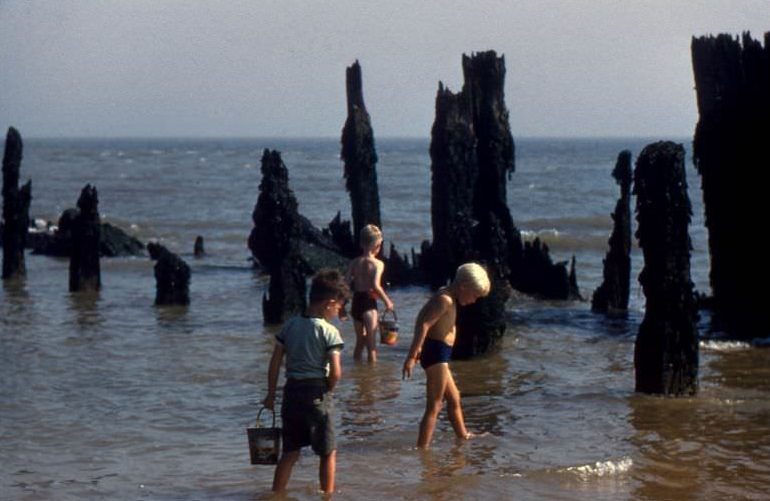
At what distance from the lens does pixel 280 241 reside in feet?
59.4

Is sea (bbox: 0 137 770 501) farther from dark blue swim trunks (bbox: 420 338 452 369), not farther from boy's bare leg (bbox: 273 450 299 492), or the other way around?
dark blue swim trunks (bbox: 420 338 452 369)

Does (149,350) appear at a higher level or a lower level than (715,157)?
lower

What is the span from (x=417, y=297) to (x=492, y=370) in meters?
7.84

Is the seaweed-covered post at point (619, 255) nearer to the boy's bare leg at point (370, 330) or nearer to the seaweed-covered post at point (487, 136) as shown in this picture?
the seaweed-covered post at point (487, 136)

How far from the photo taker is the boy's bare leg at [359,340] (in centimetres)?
1497

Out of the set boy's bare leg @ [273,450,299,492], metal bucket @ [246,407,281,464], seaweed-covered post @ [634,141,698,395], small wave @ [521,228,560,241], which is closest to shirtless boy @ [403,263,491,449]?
boy's bare leg @ [273,450,299,492]

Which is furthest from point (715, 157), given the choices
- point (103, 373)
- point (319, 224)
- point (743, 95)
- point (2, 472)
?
point (319, 224)

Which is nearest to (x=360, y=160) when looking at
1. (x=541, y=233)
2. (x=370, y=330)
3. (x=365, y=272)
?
(x=370, y=330)

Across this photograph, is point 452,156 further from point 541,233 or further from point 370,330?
point 541,233

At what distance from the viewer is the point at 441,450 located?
35.1 ft

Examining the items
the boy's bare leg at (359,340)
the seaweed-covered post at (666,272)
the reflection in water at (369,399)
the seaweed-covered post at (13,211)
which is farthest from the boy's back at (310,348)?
the seaweed-covered post at (13,211)

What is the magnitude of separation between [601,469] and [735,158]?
836cm

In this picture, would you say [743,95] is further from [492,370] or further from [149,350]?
[149,350]

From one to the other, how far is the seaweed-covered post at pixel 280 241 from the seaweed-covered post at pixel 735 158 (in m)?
5.20
